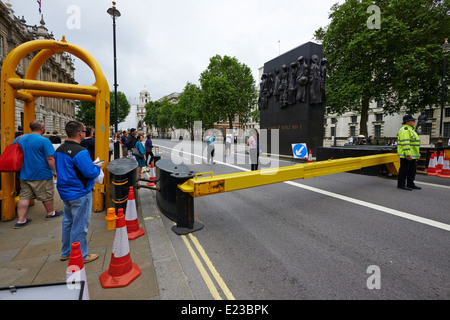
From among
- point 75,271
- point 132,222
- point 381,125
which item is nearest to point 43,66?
point 132,222

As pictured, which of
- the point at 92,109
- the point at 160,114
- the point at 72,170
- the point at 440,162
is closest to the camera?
the point at 72,170

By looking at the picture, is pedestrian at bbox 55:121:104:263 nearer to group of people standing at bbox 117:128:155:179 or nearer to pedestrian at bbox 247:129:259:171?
group of people standing at bbox 117:128:155:179

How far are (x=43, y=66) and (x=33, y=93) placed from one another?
140ft

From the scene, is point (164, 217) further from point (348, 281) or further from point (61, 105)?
point (61, 105)

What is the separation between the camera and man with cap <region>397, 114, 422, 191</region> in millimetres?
6621

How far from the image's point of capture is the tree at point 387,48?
18234 mm

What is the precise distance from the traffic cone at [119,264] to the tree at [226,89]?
39.6 metres

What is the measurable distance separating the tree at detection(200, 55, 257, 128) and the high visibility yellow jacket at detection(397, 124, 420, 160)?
35.4 meters

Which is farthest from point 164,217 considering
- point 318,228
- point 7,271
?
point 318,228

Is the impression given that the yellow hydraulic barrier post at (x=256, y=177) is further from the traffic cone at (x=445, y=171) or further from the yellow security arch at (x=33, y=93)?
the traffic cone at (x=445, y=171)

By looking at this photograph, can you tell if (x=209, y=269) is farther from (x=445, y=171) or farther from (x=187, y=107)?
(x=187, y=107)

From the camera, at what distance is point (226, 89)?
40625mm

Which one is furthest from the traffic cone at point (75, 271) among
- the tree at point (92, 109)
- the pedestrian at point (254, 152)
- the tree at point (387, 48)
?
the tree at point (92, 109)

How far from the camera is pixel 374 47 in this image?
62.4ft
